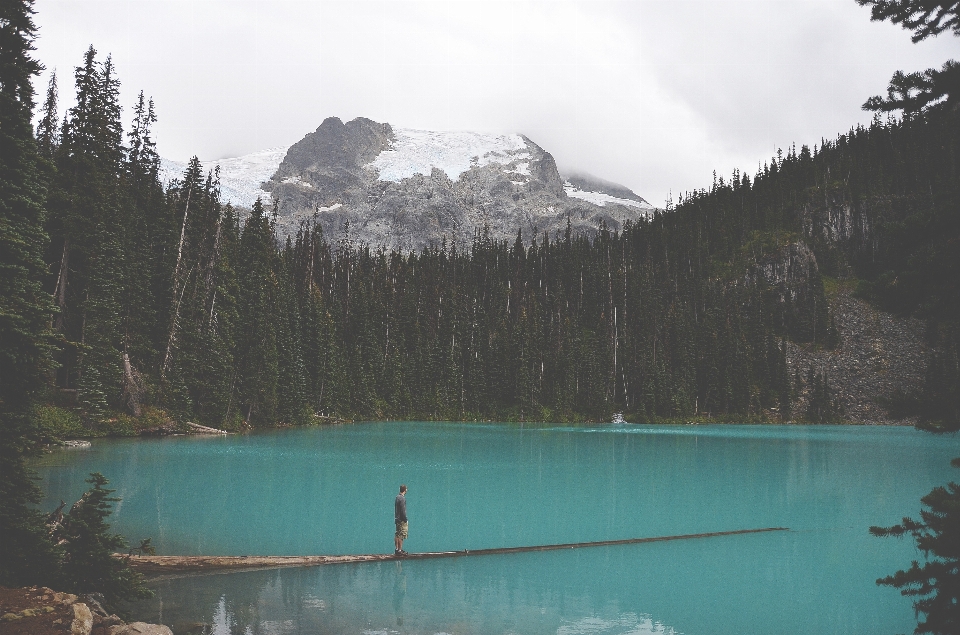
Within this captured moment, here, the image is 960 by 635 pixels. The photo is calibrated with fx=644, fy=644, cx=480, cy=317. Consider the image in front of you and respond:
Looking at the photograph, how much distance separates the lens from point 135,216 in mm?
63312

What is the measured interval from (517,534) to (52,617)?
15.2m

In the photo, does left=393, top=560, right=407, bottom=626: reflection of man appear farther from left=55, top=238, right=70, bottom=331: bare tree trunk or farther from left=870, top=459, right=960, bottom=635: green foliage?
left=55, top=238, right=70, bottom=331: bare tree trunk

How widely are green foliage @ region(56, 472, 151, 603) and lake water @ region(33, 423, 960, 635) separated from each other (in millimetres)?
1015

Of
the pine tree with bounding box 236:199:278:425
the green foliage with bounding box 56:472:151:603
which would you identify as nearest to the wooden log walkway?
the green foliage with bounding box 56:472:151:603

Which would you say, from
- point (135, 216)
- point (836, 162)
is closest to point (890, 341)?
point (836, 162)

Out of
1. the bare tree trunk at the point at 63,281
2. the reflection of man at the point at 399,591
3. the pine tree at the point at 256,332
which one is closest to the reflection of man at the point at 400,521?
the reflection of man at the point at 399,591

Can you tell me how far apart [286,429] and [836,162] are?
180643 millimetres

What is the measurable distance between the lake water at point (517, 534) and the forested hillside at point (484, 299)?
7.50 m

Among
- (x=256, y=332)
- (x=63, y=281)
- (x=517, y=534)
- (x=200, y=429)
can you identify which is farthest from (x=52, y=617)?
(x=256, y=332)

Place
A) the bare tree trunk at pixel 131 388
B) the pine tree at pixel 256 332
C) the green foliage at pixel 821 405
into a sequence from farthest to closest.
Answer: the green foliage at pixel 821 405, the pine tree at pixel 256 332, the bare tree trunk at pixel 131 388

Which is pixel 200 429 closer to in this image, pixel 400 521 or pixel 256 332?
pixel 256 332

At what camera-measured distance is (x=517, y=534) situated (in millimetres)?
22328

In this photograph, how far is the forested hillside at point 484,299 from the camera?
49781mm

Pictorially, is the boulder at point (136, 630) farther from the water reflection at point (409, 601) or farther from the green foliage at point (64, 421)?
the green foliage at point (64, 421)
